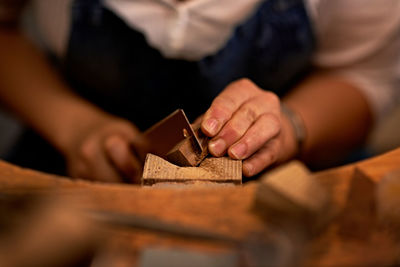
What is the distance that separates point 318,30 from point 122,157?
38 centimetres

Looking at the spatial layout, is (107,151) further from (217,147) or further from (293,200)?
(293,200)

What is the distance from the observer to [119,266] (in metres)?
0.26

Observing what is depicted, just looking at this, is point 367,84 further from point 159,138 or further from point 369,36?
point 159,138

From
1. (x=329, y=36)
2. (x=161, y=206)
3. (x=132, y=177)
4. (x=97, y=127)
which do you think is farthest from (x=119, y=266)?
(x=329, y=36)

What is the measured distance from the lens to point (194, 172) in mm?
336

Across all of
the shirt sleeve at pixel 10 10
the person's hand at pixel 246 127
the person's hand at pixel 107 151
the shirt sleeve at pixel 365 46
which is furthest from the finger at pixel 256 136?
the shirt sleeve at pixel 10 10

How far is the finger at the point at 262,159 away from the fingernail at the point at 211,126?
0.12 ft

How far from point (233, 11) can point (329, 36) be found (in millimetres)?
209

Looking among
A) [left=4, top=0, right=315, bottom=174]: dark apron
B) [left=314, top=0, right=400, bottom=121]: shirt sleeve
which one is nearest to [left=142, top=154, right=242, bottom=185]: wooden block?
[left=4, top=0, right=315, bottom=174]: dark apron

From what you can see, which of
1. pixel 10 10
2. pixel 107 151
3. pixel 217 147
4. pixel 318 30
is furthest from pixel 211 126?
pixel 10 10

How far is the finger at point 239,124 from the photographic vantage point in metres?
0.35

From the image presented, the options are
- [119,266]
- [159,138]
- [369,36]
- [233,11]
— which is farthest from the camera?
[369,36]

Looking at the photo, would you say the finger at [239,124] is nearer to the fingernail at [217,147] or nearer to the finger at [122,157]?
the fingernail at [217,147]

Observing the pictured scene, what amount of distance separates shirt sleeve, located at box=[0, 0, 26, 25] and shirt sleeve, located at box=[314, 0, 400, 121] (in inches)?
18.9
